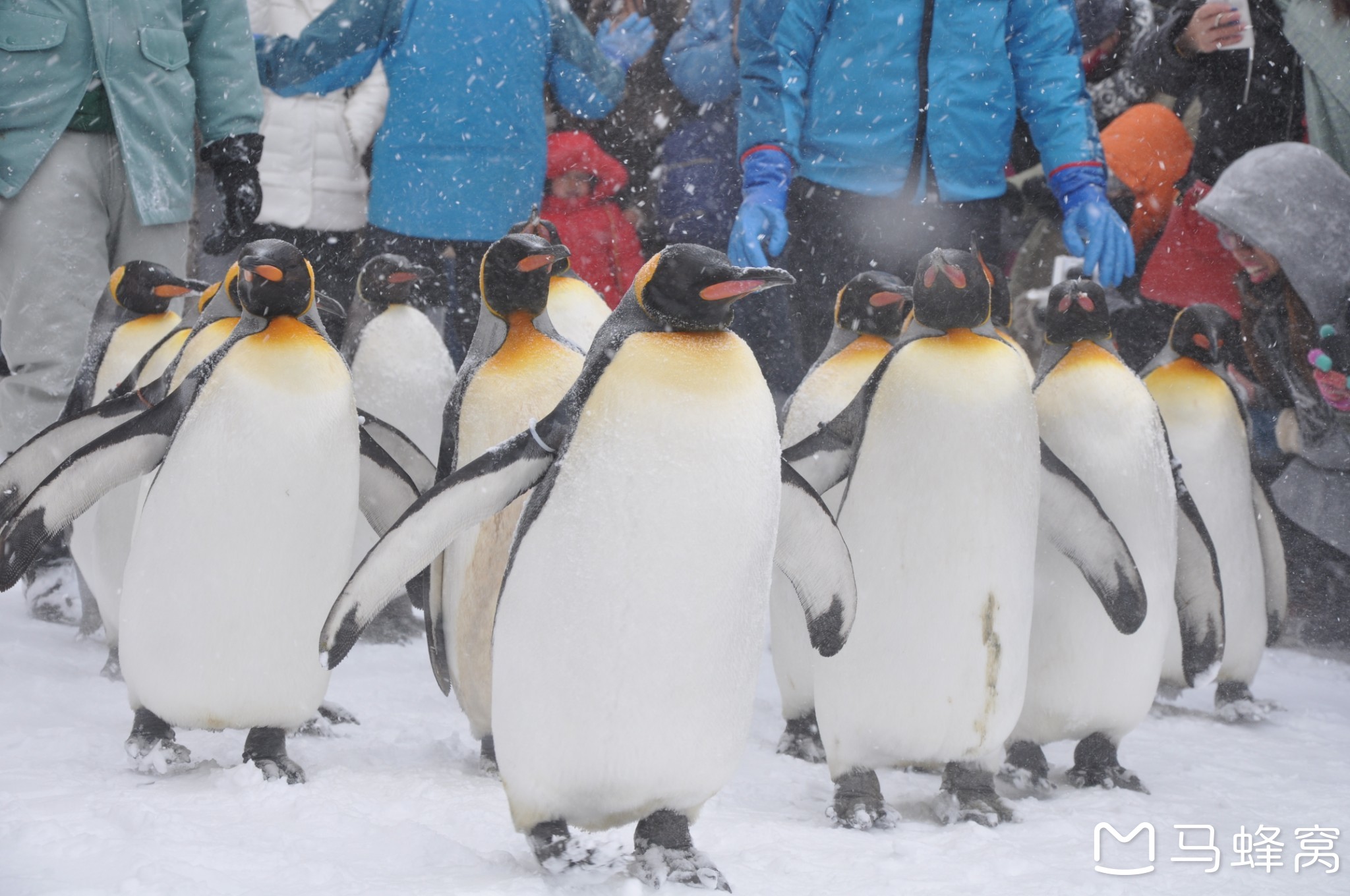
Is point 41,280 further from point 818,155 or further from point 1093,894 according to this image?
point 1093,894

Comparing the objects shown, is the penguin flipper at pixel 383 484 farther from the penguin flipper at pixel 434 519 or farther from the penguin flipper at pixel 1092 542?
the penguin flipper at pixel 1092 542

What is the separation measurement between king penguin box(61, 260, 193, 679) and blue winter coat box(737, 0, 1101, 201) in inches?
60.1

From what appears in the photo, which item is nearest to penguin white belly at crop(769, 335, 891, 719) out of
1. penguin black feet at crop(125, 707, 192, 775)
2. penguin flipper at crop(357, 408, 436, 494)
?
penguin flipper at crop(357, 408, 436, 494)

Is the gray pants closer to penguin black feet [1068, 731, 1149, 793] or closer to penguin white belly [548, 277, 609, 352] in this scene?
penguin white belly [548, 277, 609, 352]

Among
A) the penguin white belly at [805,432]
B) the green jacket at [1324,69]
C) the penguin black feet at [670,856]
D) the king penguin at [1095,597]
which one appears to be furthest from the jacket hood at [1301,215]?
the penguin black feet at [670,856]

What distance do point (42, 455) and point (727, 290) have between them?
134 centimetres

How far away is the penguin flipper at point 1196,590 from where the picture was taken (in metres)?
2.86

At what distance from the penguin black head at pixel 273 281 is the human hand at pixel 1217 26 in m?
2.98

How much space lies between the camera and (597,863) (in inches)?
71.7

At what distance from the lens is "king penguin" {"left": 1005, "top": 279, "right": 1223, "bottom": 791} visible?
8.48 ft

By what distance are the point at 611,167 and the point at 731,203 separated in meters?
0.58

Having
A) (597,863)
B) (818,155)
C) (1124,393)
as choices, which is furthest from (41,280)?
(1124,393)

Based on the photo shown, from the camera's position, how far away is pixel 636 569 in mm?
1745

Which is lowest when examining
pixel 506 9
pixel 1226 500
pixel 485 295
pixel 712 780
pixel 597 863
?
pixel 597 863
